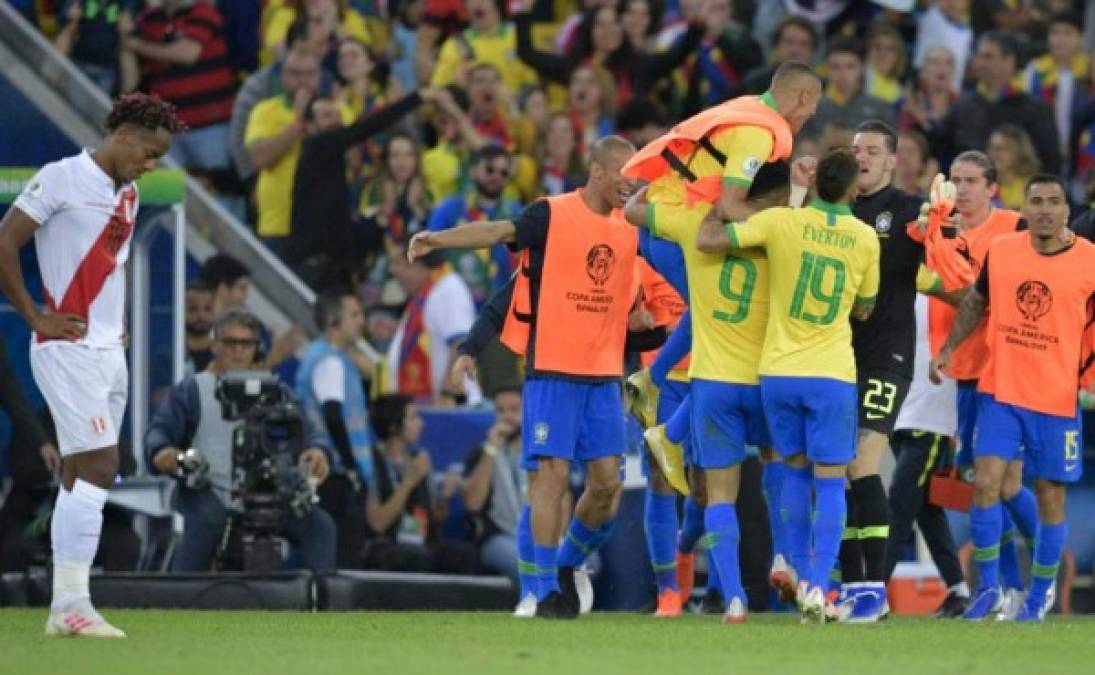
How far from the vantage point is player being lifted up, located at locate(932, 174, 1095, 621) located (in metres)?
14.2

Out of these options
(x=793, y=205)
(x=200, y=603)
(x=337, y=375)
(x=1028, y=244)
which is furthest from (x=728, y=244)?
(x=337, y=375)

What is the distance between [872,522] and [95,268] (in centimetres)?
428

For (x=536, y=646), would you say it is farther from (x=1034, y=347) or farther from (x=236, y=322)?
(x=236, y=322)

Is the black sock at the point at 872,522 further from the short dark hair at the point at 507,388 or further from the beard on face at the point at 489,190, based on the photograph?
the beard on face at the point at 489,190

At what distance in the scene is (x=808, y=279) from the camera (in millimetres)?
12695

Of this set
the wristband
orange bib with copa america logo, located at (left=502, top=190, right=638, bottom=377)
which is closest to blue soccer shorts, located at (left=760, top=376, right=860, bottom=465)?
orange bib with copa america logo, located at (left=502, top=190, right=638, bottom=377)

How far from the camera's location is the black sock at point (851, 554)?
13633 mm

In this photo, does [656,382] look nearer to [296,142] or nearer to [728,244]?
[728,244]

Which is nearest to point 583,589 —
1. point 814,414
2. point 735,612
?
point 735,612

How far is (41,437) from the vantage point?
15734mm

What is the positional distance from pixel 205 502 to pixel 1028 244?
207 inches

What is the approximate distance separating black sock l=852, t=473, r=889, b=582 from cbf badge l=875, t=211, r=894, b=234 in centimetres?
134

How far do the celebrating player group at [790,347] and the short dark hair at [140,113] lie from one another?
1796 millimetres

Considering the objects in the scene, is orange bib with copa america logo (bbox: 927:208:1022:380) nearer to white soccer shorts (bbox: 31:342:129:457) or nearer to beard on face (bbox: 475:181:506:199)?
beard on face (bbox: 475:181:506:199)
